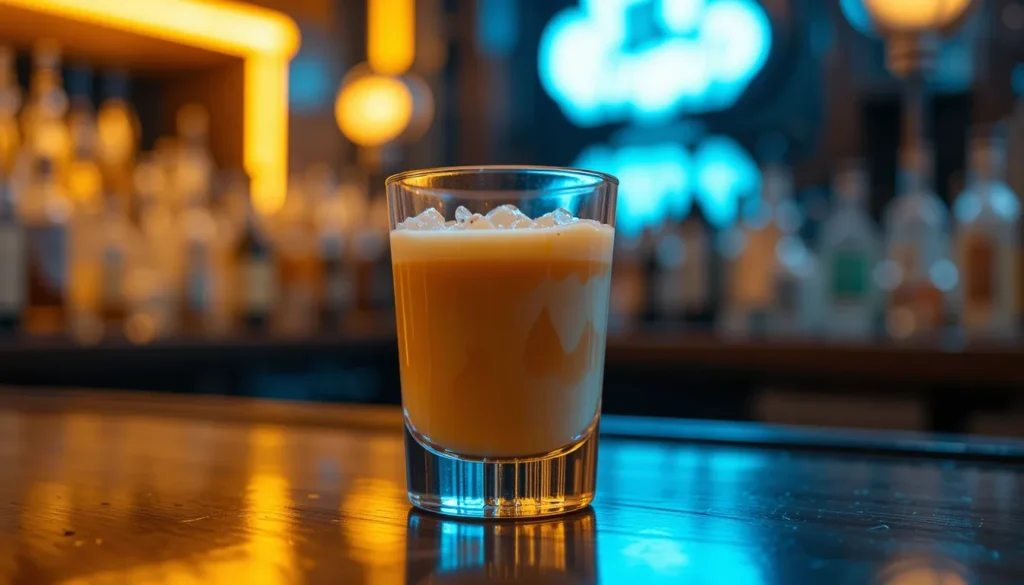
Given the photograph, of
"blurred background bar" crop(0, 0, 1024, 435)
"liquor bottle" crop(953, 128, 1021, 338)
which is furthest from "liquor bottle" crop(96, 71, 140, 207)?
"liquor bottle" crop(953, 128, 1021, 338)

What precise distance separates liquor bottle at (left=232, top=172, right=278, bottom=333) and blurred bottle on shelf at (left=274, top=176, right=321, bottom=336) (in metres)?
0.05

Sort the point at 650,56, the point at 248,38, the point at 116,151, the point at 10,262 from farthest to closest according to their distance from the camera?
the point at 650,56, the point at 248,38, the point at 116,151, the point at 10,262

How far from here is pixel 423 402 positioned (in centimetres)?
46

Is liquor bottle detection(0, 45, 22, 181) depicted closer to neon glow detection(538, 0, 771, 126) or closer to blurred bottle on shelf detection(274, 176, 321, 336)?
blurred bottle on shelf detection(274, 176, 321, 336)

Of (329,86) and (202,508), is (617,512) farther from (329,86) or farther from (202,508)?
(329,86)

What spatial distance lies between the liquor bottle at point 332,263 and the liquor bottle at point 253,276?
6.0 inches

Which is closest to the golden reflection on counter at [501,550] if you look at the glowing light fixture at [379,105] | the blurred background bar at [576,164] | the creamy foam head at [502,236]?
the creamy foam head at [502,236]

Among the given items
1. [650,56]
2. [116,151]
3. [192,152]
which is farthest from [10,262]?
[650,56]

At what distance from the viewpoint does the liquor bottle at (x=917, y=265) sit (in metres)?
1.81

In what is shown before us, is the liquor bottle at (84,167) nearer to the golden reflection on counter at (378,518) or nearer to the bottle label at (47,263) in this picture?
the bottle label at (47,263)

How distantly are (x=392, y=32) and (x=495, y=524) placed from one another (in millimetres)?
4106

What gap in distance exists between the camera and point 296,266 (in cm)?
263

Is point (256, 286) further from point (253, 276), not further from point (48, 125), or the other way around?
point (48, 125)

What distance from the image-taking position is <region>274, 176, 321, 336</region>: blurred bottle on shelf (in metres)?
2.54
